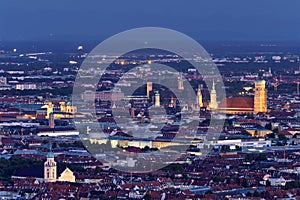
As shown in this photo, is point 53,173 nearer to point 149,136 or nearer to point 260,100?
point 149,136

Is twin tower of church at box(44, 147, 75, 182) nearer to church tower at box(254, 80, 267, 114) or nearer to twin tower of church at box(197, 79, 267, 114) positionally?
twin tower of church at box(197, 79, 267, 114)

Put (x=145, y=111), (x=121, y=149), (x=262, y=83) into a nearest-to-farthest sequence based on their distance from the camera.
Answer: (x=121, y=149) < (x=145, y=111) < (x=262, y=83)

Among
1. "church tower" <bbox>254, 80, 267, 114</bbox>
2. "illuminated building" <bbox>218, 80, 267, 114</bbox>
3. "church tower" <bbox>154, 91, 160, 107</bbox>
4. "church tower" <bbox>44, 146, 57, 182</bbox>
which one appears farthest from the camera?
"church tower" <bbox>154, 91, 160, 107</bbox>

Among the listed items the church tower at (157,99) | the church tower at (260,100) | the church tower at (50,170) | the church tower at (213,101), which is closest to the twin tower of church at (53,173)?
the church tower at (50,170)

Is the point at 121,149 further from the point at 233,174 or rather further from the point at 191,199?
the point at 191,199

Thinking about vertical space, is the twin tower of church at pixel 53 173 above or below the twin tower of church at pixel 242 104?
below

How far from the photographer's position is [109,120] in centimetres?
4544

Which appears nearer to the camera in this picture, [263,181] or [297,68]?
[263,181]

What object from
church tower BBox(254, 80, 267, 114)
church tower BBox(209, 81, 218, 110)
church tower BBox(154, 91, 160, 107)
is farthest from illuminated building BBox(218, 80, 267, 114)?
church tower BBox(154, 91, 160, 107)

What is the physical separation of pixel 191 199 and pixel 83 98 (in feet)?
103

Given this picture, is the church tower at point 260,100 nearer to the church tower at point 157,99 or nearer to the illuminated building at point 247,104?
the illuminated building at point 247,104

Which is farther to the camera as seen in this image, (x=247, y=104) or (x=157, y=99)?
(x=157, y=99)

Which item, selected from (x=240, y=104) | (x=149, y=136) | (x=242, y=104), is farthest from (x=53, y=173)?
(x=242, y=104)

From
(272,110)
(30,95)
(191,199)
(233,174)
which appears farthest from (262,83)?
(191,199)
